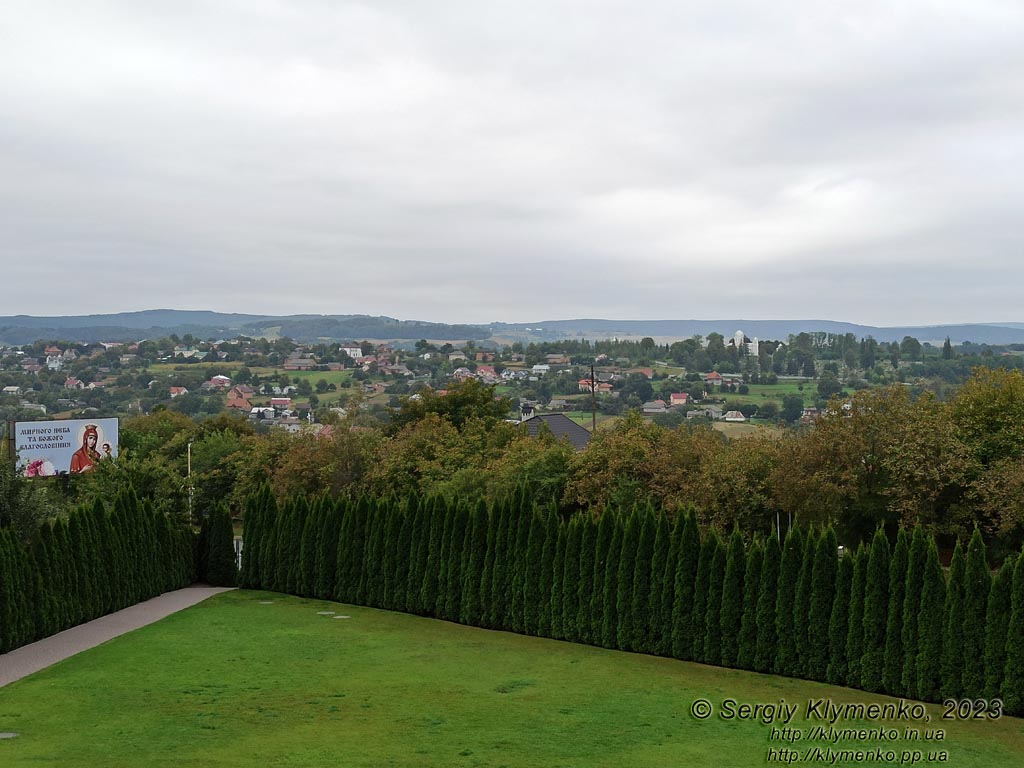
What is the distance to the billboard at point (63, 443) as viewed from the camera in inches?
1438

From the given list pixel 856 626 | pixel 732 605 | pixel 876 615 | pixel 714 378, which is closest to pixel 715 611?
pixel 732 605

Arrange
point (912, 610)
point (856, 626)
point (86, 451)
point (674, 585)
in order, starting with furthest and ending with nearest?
point (86, 451) < point (674, 585) < point (856, 626) < point (912, 610)

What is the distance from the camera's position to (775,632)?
1761 cm

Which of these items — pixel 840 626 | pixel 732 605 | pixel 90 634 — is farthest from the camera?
pixel 90 634

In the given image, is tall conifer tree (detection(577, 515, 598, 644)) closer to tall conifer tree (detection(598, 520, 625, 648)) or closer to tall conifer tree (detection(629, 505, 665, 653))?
tall conifer tree (detection(598, 520, 625, 648))

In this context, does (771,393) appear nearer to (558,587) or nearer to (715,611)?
(558,587)

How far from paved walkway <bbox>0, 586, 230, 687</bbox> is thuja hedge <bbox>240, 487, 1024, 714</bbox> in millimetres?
2599

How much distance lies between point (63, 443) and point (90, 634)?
19.4 meters

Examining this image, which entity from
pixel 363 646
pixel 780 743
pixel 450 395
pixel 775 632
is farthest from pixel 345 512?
pixel 450 395

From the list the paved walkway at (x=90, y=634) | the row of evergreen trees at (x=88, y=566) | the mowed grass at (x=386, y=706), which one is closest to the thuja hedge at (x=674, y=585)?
the mowed grass at (x=386, y=706)

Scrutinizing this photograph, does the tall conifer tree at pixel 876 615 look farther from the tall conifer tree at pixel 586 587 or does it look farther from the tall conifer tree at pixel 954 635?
the tall conifer tree at pixel 586 587

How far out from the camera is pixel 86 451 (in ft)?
126

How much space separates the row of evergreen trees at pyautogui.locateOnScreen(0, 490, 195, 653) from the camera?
19172 mm

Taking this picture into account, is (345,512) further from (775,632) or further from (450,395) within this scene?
(450,395)
